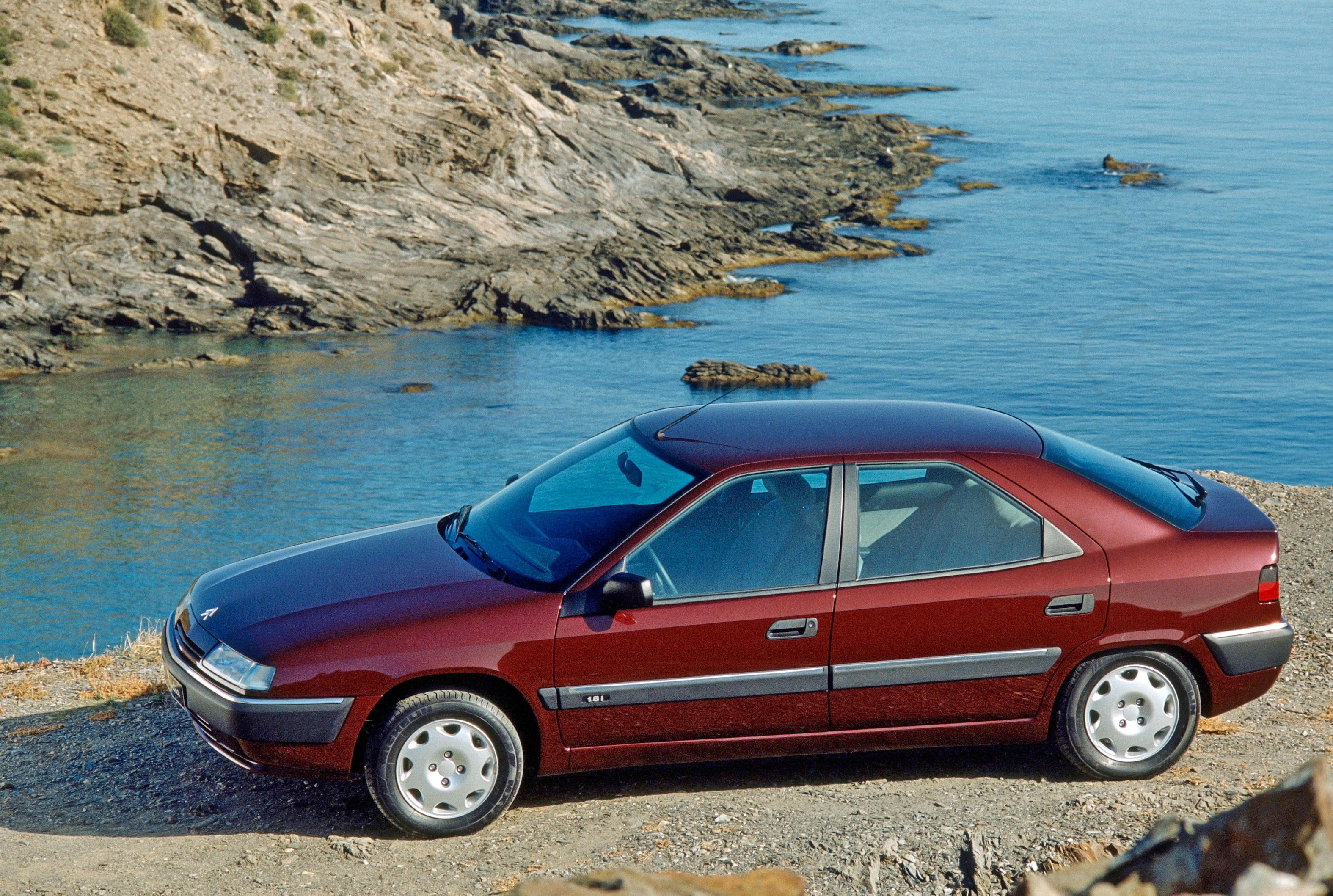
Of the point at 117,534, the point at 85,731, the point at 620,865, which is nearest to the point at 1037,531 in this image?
the point at 620,865

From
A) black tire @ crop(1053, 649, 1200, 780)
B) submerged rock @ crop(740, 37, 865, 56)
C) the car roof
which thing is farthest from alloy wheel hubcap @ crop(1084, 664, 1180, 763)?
submerged rock @ crop(740, 37, 865, 56)

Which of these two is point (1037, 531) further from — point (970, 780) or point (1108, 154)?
point (1108, 154)

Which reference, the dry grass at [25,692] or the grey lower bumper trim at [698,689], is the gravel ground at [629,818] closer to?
the grey lower bumper trim at [698,689]

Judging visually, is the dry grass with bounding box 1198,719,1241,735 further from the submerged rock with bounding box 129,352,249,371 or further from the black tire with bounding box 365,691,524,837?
the submerged rock with bounding box 129,352,249,371

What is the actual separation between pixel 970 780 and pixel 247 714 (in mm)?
3172

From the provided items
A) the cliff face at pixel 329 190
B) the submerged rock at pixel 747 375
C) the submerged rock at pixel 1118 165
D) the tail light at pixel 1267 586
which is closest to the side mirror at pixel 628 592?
the tail light at pixel 1267 586

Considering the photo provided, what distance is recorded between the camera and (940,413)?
633 centimetres

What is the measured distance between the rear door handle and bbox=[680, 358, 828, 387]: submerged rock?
110 feet

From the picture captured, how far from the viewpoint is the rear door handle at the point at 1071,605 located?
5527 millimetres

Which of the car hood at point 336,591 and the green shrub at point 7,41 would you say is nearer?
the car hood at point 336,591

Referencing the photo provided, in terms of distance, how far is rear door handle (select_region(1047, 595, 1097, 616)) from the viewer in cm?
553

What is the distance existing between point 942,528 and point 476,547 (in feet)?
6.96

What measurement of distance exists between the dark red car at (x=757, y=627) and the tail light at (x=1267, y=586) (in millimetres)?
13

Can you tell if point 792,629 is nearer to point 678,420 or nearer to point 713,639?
point 713,639
